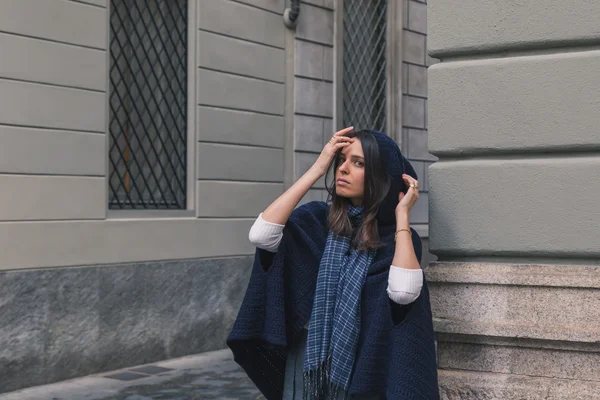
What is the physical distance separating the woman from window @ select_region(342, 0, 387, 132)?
8.13 m

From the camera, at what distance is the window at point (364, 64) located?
12000 millimetres

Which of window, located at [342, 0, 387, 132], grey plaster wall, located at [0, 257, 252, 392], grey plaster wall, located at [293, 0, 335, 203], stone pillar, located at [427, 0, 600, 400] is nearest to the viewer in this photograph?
stone pillar, located at [427, 0, 600, 400]

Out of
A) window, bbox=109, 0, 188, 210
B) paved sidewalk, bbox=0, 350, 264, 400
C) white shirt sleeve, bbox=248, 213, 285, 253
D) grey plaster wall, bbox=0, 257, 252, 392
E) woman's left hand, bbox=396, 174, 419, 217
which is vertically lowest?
paved sidewalk, bbox=0, 350, 264, 400

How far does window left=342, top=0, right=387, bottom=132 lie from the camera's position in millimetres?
12000

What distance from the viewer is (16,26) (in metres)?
→ 7.64

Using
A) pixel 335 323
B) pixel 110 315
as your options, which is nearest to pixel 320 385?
pixel 335 323

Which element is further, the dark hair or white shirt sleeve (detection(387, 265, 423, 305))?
the dark hair

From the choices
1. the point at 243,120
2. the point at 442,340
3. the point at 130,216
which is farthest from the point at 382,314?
the point at 243,120

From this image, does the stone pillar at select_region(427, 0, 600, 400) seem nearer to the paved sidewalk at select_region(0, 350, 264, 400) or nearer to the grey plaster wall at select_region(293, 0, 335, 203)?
the paved sidewalk at select_region(0, 350, 264, 400)

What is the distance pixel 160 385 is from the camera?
7910 millimetres

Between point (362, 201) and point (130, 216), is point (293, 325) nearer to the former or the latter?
point (362, 201)

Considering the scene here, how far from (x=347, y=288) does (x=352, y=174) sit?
428mm

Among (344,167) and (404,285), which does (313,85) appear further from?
(404,285)

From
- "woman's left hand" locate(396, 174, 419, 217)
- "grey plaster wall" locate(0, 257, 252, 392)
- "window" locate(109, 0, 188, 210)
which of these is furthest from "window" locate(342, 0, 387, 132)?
"woman's left hand" locate(396, 174, 419, 217)
